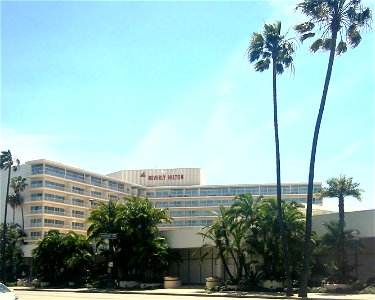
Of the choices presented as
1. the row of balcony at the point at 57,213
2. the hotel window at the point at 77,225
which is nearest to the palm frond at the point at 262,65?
the row of balcony at the point at 57,213

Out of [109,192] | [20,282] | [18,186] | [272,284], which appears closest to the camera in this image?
[272,284]

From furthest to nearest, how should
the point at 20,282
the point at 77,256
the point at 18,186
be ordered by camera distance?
the point at 18,186
the point at 20,282
the point at 77,256

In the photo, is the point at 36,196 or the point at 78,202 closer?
the point at 36,196

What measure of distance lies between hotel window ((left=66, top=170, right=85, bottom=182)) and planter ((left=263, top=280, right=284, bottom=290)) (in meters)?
70.6

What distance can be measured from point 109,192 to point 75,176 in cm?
1297

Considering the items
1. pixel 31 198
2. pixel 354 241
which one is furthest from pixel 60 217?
pixel 354 241

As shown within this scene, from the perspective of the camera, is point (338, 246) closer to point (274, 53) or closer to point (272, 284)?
point (272, 284)

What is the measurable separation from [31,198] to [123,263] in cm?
5141

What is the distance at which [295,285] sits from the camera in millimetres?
44094

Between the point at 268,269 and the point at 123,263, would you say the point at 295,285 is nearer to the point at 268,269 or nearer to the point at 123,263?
the point at 268,269

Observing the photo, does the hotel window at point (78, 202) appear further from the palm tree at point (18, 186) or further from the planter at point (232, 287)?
the planter at point (232, 287)

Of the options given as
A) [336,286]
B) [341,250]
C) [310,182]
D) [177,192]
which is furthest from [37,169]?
[310,182]

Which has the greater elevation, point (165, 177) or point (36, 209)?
point (165, 177)

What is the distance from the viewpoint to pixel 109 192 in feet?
398
